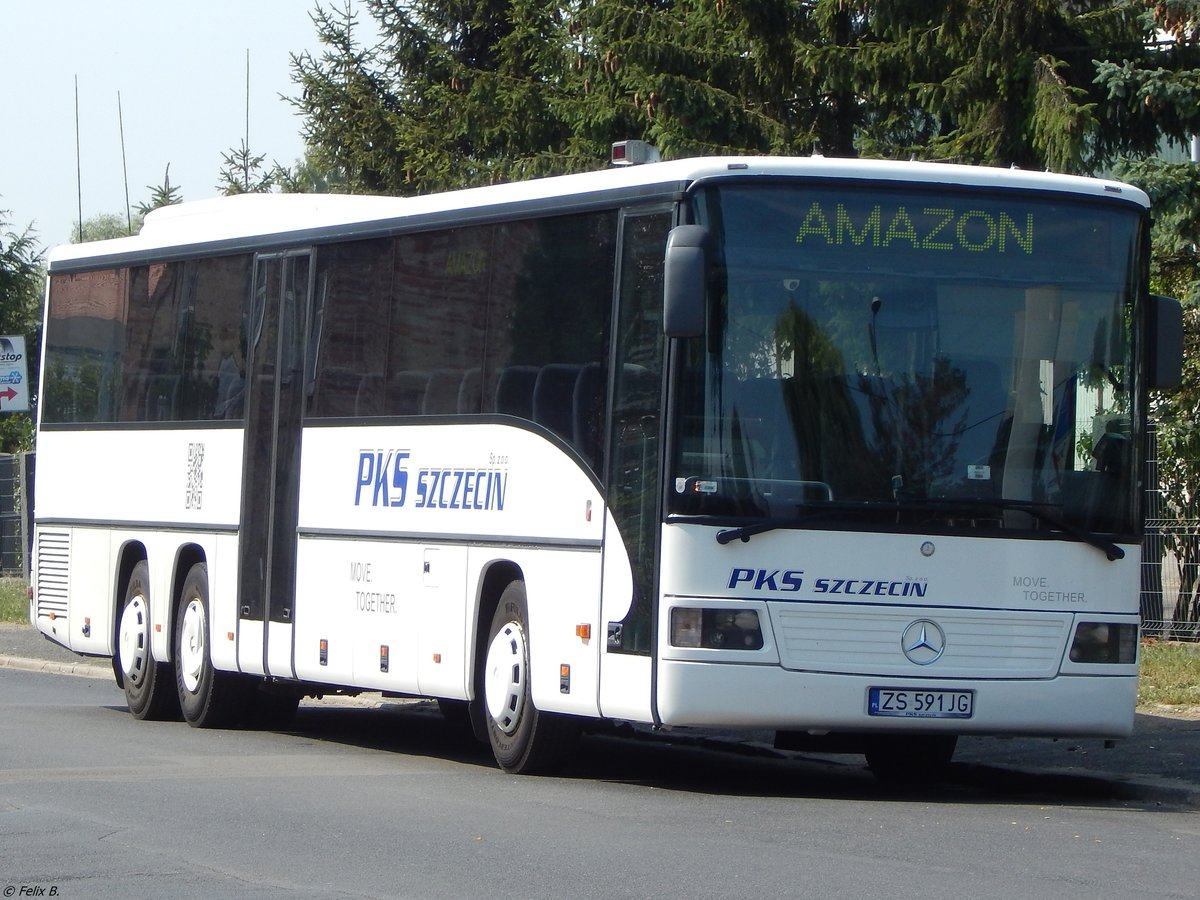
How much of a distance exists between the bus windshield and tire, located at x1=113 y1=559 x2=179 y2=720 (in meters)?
7.10

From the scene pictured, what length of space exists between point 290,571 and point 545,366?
11.5 feet

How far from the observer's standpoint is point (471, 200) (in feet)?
44.3

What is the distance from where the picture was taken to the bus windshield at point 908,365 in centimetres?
1133

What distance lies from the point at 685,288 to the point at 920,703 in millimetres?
2477

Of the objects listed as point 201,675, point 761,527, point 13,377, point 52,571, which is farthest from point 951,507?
point 13,377

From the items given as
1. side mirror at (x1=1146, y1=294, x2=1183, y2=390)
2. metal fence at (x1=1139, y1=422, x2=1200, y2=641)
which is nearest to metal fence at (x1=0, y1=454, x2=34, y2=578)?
metal fence at (x1=1139, y1=422, x2=1200, y2=641)

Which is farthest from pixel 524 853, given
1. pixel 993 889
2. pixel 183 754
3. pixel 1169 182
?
pixel 1169 182

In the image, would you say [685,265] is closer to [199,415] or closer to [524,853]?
[524,853]

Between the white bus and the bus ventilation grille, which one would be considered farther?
the bus ventilation grille

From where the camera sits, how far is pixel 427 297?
1389 cm

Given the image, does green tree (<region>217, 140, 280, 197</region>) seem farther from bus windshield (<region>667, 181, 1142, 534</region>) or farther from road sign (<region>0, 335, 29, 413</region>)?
bus windshield (<region>667, 181, 1142, 534</region>)

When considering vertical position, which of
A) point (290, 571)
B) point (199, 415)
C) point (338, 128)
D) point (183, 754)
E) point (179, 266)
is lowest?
point (183, 754)

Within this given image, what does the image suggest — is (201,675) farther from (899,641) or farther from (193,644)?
(899,641)

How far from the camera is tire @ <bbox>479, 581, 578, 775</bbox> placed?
494 inches
